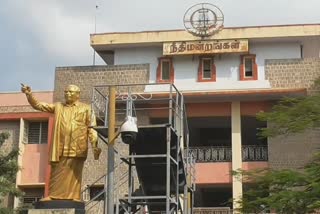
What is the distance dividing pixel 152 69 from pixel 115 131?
1722cm

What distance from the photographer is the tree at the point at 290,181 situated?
671 inches

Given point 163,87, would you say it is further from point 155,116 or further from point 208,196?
point 208,196

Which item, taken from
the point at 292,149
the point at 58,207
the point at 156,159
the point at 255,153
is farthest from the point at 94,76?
the point at 58,207

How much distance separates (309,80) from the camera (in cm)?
2739

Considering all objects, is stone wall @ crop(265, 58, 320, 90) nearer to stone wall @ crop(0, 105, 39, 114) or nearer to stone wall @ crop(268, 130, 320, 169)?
stone wall @ crop(268, 130, 320, 169)

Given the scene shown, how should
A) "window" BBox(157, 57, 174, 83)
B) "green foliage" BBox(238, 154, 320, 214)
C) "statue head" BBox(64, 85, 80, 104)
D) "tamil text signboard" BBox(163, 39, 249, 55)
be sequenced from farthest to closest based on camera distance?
1. "window" BBox(157, 57, 174, 83)
2. "tamil text signboard" BBox(163, 39, 249, 55)
3. "green foliage" BBox(238, 154, 320, 214)
4. "statue head" BBox(64, 85, 80, 104)

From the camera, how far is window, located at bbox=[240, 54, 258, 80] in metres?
28.4

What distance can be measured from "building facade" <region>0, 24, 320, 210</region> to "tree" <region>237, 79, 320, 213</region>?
7199 mm

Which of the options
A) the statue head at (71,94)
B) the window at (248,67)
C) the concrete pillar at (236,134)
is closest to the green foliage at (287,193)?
the statue head at (71,94)

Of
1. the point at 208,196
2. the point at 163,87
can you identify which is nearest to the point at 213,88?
the point at 163,87

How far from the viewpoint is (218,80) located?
28.6 m

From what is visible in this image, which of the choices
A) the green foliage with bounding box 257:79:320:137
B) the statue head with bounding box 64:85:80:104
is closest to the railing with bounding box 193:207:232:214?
the green foliage with bounding box 257:79:320:137

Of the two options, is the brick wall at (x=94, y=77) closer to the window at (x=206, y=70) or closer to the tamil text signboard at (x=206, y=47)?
the tamil text signboard at (x=206, y=47)

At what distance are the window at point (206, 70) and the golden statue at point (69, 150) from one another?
1442cm
